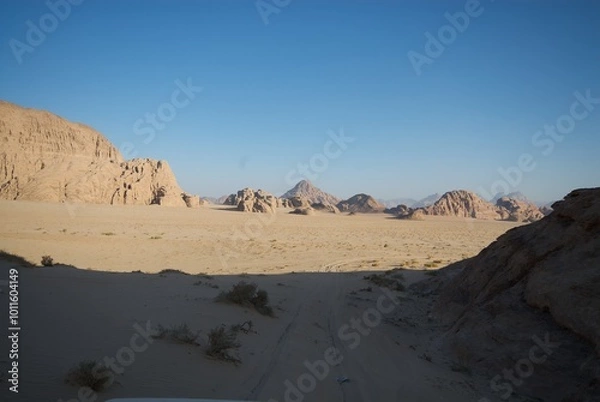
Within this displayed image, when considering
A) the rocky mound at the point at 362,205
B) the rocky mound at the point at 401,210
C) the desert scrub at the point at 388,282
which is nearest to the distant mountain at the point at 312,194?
the rocky mound at the point at 362,205

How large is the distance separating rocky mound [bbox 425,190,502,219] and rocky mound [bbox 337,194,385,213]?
50.9 ft

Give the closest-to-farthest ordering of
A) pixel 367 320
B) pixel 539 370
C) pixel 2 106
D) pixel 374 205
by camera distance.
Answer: pixel 539 370 → pixel 367 320 → pixel 2 106 → pixel 374 205

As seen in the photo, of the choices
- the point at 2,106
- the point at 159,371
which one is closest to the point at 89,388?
the point at 159,371

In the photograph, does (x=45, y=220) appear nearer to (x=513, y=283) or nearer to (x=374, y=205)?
(x=513, y=283)

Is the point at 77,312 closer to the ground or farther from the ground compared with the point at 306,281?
farther from the ground

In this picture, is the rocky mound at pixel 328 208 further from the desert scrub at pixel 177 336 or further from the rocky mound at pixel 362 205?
the desert scrub at pixel 177 336

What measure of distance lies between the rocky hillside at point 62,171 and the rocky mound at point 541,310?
5275cm

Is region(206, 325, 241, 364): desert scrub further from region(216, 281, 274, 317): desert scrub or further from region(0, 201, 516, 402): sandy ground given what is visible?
region(216, 281, 274, 317): desert scrub

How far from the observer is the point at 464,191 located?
287 feet

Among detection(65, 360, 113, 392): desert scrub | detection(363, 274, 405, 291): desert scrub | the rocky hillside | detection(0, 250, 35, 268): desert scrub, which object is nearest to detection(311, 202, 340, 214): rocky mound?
the rocky hillside

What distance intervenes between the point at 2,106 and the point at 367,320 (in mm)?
75977

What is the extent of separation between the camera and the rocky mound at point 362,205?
93500mm

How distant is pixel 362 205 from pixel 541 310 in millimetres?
91993

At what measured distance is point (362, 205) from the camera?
3816 inches
